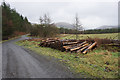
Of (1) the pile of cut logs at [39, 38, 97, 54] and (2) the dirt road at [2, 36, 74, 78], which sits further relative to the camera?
(1) the pile of cut logs at [39, 38, 97, 54]

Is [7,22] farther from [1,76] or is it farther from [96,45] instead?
[96,45]

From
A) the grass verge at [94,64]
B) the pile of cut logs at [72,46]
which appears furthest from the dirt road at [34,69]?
the pile of cut logs at [72,46]

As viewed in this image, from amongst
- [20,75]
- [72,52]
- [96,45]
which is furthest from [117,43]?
[20,75]

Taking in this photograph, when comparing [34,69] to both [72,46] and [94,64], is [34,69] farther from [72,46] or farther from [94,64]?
[72,46]

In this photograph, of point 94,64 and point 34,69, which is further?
point 94,64

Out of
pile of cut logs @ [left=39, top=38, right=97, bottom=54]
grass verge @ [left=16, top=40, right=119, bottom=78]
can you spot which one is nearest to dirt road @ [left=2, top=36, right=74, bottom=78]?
grass verge @ [left=16, top=40, right=119, bottom=78]

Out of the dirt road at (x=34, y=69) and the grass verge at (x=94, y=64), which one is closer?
the dirt road at (x=34, y=69)

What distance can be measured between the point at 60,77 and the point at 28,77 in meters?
1.46

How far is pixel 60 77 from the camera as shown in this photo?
10.1 ft

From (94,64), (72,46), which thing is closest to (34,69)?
(94,64)

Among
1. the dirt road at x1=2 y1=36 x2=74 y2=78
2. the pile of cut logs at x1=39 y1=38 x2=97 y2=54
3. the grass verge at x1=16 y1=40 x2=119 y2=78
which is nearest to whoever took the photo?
the dirt road at x1=2 y1=36 x2=74 y2=78

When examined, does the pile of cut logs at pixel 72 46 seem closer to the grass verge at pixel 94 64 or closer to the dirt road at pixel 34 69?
the grass verge at pixel 94 64

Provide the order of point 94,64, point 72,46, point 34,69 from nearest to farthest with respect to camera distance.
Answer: point 34,69 < point 94,64 < point 72,46

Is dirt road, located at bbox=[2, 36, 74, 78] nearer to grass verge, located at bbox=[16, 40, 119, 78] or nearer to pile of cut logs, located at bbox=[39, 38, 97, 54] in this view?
grass verge, located at bbox=[16, 40, 119, 78]
